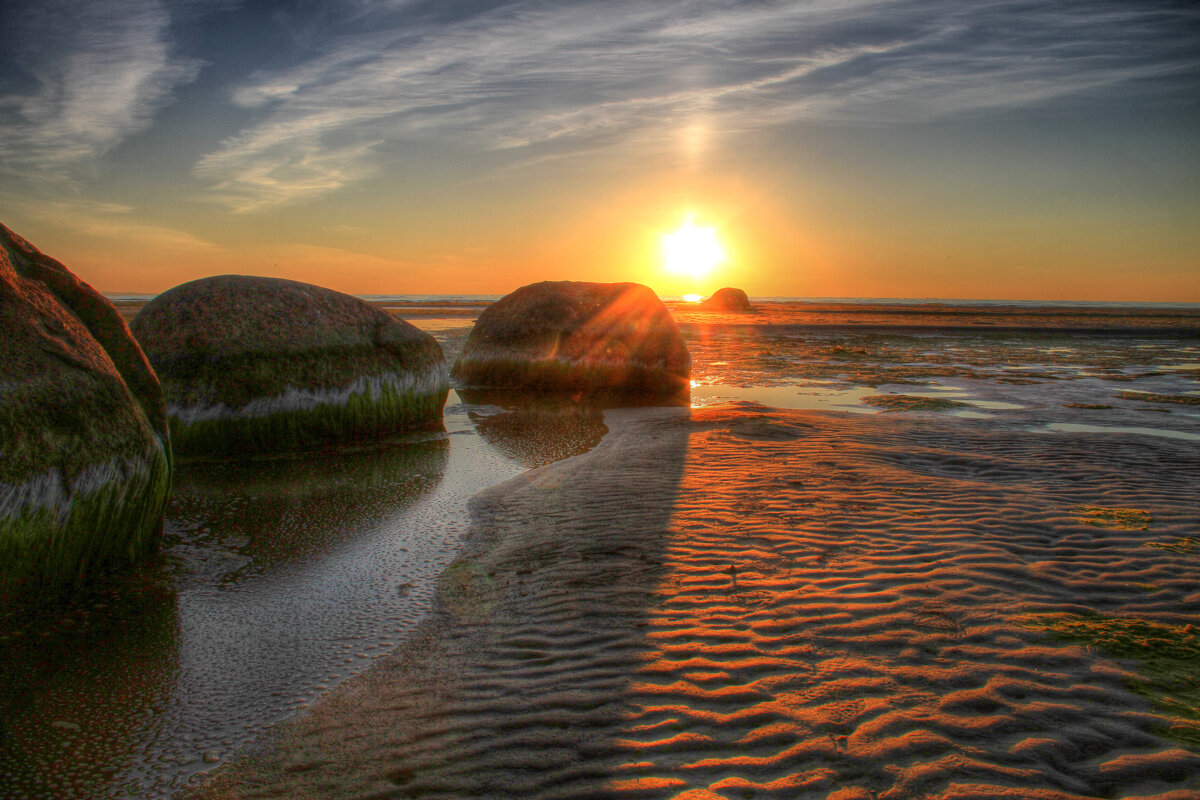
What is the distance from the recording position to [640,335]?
12.6 meters

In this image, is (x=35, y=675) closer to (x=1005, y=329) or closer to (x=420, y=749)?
(x=420, y=749)

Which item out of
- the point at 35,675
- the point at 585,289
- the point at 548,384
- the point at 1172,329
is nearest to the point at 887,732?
the point at 35,675

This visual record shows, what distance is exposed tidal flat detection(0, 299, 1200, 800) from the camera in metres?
2.45

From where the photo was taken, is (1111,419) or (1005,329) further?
A: (1005,329)

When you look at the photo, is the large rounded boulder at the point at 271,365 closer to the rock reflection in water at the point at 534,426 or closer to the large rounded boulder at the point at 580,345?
the rock reflection in water at the point at 534,426

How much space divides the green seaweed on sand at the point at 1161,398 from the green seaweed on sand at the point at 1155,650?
1033 centimetres

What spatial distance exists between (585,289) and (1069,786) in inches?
461

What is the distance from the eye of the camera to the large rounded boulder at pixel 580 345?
12414 mm

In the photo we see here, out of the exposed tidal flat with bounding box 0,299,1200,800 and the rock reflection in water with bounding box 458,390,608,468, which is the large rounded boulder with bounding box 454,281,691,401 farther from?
the exposed tidal flat with bounding box 0,299,1200,800

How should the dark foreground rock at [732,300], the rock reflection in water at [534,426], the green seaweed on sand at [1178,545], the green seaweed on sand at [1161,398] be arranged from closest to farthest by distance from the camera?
the green seaweed on sand at [1178,545] < the rock reflection in water at [534,426] < the green seaweed on sand at [1161,398] < the dark foreground rock at [732,300]

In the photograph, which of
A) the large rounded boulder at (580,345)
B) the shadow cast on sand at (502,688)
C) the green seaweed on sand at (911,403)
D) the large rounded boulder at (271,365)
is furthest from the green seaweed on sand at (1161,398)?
the large rounded boulder at (271,365)

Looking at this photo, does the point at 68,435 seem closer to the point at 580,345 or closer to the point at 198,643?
the point at 198,643

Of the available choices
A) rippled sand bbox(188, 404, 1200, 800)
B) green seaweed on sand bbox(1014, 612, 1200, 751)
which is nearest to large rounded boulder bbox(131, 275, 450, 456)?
rippled sand bbox(188, 404, 1200, 800)

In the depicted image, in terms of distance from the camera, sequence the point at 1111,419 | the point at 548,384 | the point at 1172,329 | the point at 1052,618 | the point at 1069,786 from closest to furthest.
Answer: the point at 1069,786 < the point at 1052,618 < the point at 1111,419 < the point at 548,384 < the point at 1172,329
